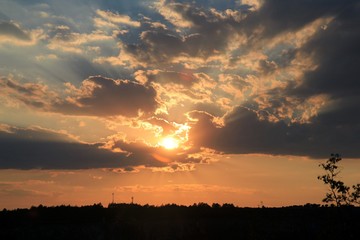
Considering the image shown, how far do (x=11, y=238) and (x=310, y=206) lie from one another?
6100 centimetres

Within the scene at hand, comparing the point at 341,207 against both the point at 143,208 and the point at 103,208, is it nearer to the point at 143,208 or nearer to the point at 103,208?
the point at 143,208

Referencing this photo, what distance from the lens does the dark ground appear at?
75938 millimetres

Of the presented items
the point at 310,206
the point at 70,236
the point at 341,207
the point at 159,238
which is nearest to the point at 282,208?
the point at 310,206

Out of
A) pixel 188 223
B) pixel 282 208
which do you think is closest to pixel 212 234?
pixel 188 223

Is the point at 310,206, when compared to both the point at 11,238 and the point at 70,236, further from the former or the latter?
the point at 11,238

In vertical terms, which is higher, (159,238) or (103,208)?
(103,208)

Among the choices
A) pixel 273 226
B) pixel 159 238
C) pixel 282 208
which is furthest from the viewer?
pixel 282 208

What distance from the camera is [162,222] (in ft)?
275

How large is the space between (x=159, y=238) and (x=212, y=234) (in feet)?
34.1

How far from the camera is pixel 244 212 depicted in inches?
3477

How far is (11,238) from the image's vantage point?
2869 inches

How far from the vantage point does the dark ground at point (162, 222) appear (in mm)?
75938

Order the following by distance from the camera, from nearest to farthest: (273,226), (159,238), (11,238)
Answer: (11,238), (159,238), (273,226)

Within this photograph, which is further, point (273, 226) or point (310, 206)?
point (310, 206)
